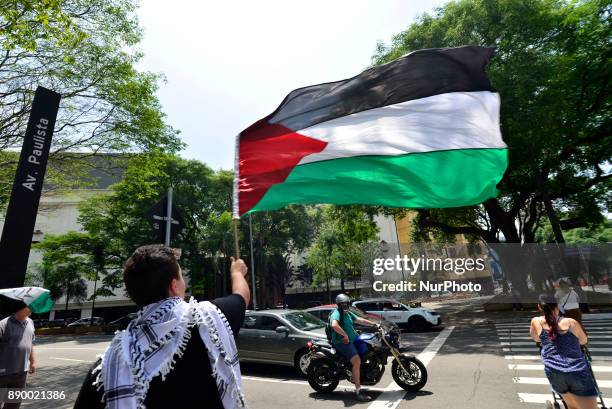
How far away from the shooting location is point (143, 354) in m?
1.61

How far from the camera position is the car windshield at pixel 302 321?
9616mm

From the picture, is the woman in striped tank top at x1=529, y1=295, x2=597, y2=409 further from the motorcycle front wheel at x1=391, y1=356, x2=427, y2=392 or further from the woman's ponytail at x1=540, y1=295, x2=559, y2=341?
the motorcycle front wheel at x1=391, y1=356, x2=427, y2=392

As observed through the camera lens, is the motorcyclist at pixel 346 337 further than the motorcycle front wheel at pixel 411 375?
No

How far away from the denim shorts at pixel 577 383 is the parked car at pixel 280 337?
524cm

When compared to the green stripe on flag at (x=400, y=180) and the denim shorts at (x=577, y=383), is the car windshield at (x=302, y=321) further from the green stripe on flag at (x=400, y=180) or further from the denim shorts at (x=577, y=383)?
the denim shorts at (x=577, y=383)

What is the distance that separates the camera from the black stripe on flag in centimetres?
442

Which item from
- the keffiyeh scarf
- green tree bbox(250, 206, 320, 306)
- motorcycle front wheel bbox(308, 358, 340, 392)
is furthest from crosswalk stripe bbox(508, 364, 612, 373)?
green tree bbox(250, 206, 320, 306)

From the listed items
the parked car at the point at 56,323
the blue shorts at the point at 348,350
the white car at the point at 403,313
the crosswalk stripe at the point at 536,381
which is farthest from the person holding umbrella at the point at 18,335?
the parked car at the point at 56,323

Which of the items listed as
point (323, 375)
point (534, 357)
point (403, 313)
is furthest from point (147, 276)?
point (403, 313)

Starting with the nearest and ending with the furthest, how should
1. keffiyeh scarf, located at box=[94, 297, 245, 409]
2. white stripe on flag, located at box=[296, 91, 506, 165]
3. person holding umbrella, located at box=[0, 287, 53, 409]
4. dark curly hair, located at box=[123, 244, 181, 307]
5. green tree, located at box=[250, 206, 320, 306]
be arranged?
keffiyeh scarf, located at box=[94, 297, 245, 409] → dark curly hair, located at box=[123, 244, 181, 307] → white stripe on flag, located at box=[296, 91, 506, 165] → person holding umbrella, located at box=[0, 287, 53, 409] → green tree, located at box=[250, 206, 320, 306]

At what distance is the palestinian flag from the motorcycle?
4.00 m

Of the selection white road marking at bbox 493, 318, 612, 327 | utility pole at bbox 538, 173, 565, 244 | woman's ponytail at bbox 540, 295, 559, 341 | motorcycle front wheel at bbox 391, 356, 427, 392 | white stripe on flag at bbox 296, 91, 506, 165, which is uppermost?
utility pole at bbox 538, 173, 565, 244

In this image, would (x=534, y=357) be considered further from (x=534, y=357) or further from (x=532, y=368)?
(x=532, y=368)

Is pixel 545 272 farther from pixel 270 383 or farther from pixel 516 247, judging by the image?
pixel 270 383
